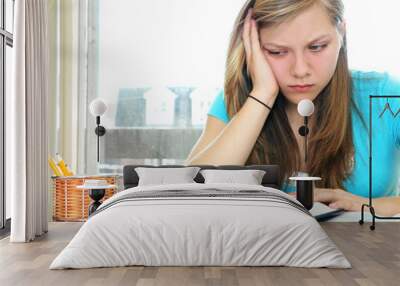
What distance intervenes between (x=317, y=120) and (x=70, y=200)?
322cm

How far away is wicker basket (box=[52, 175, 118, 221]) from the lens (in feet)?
23.3

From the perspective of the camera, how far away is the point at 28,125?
580cm

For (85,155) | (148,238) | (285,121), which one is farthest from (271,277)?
(85,155)

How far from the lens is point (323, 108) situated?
746cm

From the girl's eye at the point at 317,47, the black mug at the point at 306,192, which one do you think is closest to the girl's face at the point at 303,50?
the girl's eye at the point at 317,47

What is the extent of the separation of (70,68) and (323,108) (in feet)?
10.8

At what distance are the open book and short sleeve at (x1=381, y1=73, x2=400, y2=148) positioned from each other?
45.1 inches

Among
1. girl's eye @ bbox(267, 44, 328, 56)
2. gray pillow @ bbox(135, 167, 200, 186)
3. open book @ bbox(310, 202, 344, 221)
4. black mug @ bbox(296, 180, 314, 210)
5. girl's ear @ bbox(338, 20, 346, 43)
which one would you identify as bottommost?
open book @ bbox(310, 202, 344, 221)

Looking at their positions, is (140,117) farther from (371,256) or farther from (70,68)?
(371,256)

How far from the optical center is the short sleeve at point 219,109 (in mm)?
7484

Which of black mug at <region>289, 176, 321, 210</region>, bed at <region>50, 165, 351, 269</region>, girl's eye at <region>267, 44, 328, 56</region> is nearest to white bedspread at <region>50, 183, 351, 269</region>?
bed at <region>50, 165, 351, 269</region>

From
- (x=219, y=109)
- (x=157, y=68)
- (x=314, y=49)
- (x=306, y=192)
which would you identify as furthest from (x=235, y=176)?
(x=314, y=49)

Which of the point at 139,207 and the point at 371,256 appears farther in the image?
the point at 371,256

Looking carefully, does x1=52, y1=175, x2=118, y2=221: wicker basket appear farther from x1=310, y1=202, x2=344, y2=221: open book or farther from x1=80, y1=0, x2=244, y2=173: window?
x1=310, y1=202, x2=344, y2=221: open book
